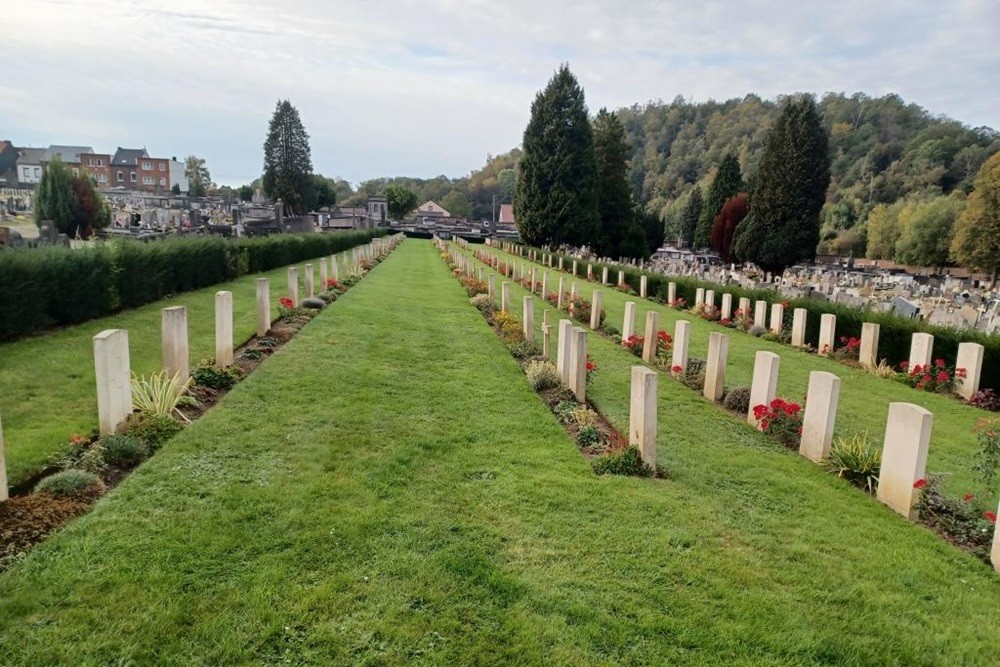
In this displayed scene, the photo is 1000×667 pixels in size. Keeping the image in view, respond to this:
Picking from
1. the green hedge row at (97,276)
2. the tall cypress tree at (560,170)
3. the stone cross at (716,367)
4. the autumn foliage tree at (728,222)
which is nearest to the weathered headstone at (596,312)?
the stone cross at (716,367)

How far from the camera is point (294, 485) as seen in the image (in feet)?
15.8

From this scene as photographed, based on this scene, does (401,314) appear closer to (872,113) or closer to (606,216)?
(606,216)

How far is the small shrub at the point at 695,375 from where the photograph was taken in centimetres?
944

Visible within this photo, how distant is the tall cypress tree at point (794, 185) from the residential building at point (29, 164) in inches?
3567

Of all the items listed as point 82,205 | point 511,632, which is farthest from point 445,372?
point 82,205

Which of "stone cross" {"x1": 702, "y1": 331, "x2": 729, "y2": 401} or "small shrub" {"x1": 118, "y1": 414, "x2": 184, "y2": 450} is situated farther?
"stone cross" {"x1": 702, "y1": 331, "x2": 729, "y2": 401}

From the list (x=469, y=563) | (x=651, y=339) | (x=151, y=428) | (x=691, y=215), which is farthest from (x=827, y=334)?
(x=691, y=215)

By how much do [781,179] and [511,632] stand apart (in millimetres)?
35343

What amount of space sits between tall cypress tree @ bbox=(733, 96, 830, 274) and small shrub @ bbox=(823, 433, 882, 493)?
30.2 m

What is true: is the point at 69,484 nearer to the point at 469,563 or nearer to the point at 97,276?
the point at 469,563

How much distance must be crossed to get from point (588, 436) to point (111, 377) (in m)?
4.51

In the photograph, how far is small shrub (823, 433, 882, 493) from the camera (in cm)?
583

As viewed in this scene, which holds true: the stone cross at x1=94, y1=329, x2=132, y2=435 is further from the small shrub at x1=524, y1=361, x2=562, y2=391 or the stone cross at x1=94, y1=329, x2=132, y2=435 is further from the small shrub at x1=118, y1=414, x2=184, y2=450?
the small shrub at x1=524, y1=361, x2=562, y2=391

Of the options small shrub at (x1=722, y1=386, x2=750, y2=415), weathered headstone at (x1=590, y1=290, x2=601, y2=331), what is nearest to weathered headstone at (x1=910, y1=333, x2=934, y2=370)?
small shrub at (x1=722, y1=386, x2=750, y2=415)
